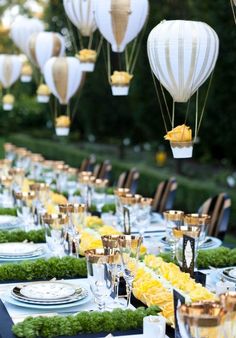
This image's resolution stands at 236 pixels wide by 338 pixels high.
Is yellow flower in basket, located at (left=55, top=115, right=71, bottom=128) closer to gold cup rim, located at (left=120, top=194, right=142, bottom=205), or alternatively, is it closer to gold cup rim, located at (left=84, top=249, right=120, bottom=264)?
gold cup rim, located at (left=120, top=194, right=142, bottom=205)

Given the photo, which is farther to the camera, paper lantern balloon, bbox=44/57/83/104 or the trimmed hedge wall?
the trimmed hedge wall

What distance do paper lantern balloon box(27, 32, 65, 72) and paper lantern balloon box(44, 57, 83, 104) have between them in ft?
2.64

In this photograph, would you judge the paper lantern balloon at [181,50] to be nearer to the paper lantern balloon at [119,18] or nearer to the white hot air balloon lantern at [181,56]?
the white hot air balloon lantern at [181,56]

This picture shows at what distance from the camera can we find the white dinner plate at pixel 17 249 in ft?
11.3

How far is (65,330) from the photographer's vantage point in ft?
7.94

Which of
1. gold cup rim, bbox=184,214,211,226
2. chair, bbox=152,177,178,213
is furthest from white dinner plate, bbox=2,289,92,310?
chair, bbox=152,177,178,213

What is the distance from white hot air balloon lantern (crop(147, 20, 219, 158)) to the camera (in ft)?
10.9

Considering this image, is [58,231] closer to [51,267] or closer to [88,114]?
[51,267]

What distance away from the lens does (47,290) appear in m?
2.82

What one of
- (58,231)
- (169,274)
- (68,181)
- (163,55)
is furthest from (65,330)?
(68,181)

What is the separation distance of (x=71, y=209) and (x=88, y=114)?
386 inches

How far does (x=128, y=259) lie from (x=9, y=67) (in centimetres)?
589

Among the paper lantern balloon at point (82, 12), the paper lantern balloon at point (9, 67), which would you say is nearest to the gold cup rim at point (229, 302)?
the paper lantern balloon at point (82, 12)

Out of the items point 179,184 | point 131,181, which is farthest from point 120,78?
point 179,184
